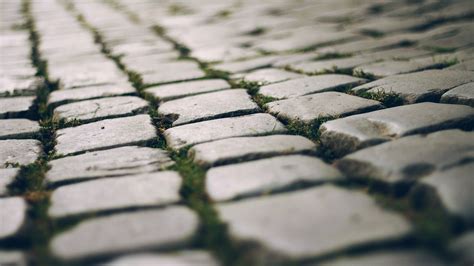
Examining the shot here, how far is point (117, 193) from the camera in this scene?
1365 millimetres

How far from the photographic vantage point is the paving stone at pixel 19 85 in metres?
2.59

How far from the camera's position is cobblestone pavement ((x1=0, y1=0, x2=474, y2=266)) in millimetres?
1090

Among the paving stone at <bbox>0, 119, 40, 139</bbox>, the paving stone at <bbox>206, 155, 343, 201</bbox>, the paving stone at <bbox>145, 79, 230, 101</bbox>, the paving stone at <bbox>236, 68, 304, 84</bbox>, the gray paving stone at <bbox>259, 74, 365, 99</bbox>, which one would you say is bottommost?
the paving stone at <bbox>236, 68, 304, 84</bbox>

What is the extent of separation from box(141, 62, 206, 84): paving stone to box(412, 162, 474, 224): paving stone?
1737 millimetres

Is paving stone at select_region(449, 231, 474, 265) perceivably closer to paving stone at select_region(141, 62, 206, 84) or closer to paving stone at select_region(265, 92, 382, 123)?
paving stone at select_region(265, 92, 382, 123)

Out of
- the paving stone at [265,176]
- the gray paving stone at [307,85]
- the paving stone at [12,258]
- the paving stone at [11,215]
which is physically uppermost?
the paving stone at [11,215]

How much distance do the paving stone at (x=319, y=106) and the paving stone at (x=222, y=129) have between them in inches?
3.6

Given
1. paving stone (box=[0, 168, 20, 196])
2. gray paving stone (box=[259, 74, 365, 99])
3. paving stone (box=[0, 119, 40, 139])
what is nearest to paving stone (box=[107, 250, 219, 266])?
paving stone (box=[0, 168, 20, 196])

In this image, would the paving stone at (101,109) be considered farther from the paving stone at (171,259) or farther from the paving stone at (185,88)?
the paving stone at (171,259)

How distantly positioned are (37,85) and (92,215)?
→ 1684mm

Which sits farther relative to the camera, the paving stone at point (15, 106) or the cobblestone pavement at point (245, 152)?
the paving stone at point (15, 106)

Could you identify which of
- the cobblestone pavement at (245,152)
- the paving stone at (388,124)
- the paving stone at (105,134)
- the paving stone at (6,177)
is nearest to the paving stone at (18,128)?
the cobblestone pavement at (245,152)

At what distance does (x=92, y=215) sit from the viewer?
4.13ft

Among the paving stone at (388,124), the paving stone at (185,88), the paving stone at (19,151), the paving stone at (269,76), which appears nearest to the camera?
the paving stone at (388,124)
